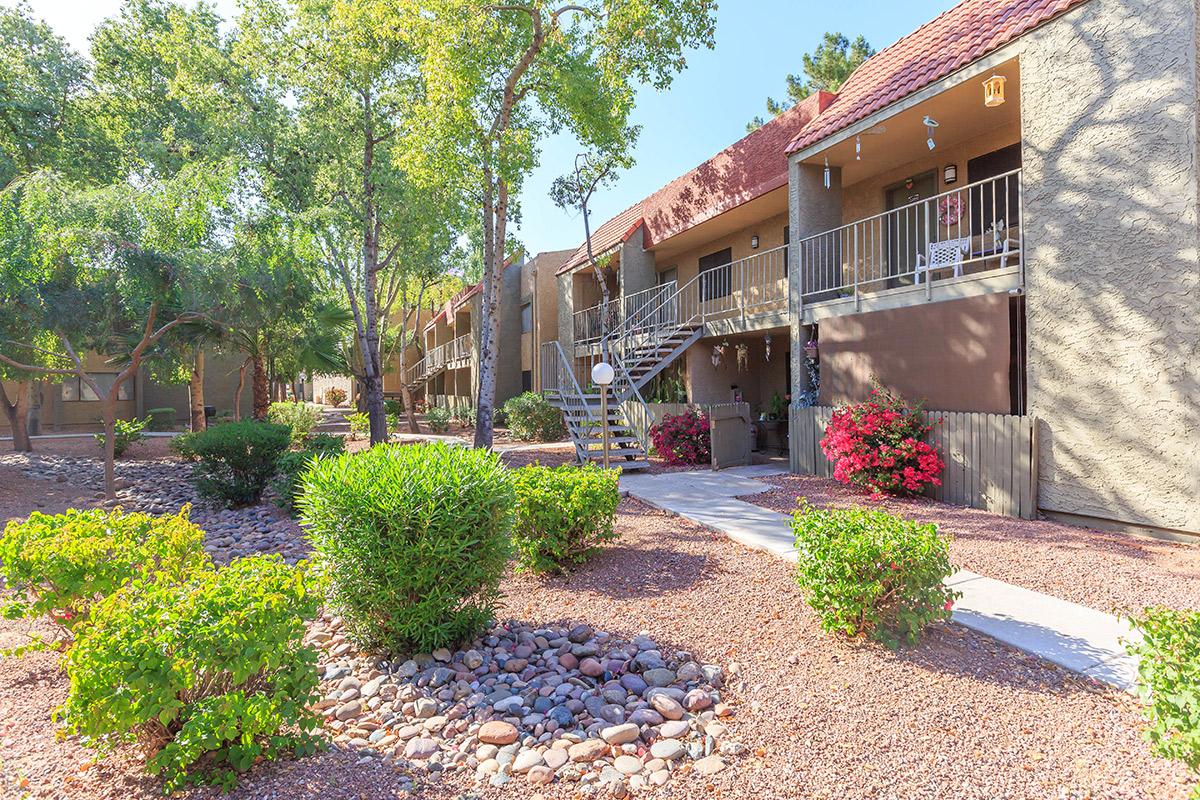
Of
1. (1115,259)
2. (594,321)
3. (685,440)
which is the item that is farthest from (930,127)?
(594,321)

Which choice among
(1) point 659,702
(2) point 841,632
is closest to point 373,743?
(1) point 659,702

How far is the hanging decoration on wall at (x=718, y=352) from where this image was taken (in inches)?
572

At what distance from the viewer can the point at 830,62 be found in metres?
23.3

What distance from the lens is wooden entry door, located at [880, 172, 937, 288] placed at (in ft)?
35.8

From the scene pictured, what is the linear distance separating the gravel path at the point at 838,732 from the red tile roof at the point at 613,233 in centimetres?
1400

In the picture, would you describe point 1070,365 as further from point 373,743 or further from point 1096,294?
point 373,743

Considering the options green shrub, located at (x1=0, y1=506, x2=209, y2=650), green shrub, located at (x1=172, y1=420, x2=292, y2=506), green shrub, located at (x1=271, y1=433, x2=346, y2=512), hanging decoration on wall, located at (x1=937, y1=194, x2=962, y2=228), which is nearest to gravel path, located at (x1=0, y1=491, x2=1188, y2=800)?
green shrub, located at (x1=0, y1=506, x2=209, y2=650)

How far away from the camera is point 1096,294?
6.96 m

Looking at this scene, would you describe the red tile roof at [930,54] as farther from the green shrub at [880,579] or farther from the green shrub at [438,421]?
the green shrub at [438,421]

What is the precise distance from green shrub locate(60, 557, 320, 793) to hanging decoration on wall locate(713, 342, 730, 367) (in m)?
12.4

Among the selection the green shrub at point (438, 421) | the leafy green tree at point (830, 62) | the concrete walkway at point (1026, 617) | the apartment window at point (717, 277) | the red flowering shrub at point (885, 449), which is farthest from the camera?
the green shrub at point (438, 421)

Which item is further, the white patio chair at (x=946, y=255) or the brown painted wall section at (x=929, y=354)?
the white patio chair at (x=946, y=255)

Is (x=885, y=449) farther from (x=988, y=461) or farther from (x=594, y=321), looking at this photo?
(x=594, y=321)

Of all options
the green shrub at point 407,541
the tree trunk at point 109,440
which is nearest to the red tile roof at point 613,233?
the tree trunk at point 109,440
